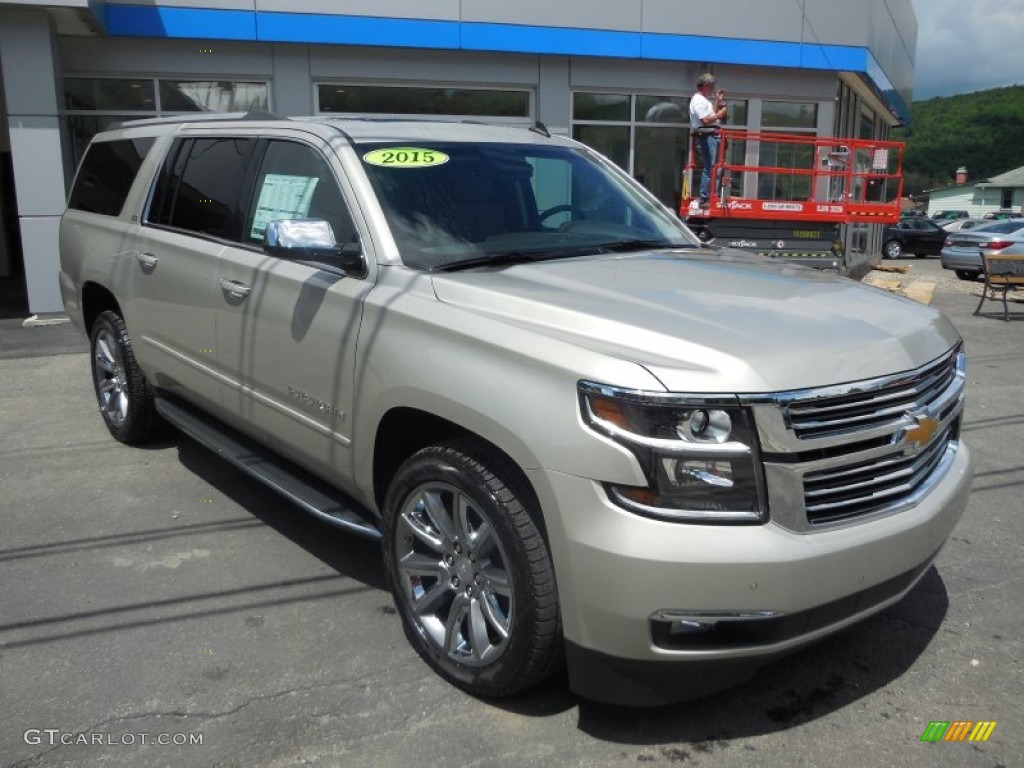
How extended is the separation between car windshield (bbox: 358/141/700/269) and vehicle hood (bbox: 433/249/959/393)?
0.71ft

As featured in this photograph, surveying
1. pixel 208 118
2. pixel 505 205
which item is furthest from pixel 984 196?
pixel 505 205

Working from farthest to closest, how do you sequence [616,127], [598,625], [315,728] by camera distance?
[616,127]
[315,728]
[598,625]

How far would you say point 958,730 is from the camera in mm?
2852

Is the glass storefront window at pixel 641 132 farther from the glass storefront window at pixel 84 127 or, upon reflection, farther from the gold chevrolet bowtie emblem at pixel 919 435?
the gold chevrolet bowtie emblem at pixel 919 435

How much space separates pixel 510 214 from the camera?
389 cm

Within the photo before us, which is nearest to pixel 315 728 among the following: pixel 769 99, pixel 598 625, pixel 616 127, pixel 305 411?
pixel 598 625

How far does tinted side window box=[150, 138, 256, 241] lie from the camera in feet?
14.2

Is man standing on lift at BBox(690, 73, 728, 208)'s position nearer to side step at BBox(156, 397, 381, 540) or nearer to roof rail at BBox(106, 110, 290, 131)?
roof rail at BBox(106, 110, 290, 131)

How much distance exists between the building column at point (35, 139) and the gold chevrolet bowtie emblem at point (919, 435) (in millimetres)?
10915

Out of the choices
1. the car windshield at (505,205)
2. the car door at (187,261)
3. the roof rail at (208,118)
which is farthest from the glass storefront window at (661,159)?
the car door at (187,261)

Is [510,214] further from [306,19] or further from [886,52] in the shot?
[886,52]

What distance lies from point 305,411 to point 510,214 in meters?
1.22

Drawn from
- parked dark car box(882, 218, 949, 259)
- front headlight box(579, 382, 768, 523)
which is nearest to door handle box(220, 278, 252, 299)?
front headlight box(579, 382, 768, 523)

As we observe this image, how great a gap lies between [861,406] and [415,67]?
12042mm
